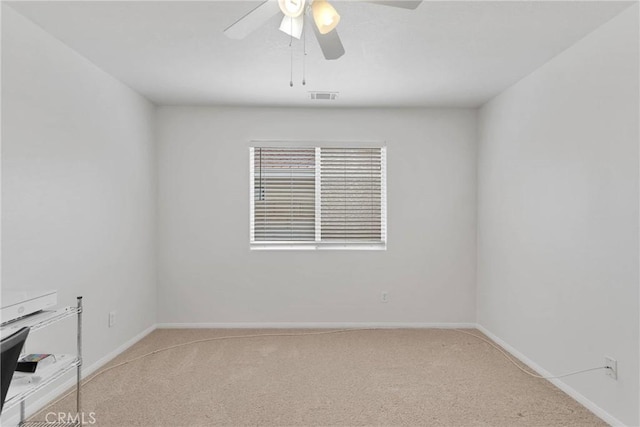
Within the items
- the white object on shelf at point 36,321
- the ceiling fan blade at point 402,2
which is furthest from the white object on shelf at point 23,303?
the ceiling fan blade at point 402,2

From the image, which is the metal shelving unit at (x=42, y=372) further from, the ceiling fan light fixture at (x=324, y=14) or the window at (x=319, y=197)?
the window at (x=319, y=197)

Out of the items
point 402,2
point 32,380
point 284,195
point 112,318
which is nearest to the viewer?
point 402,2

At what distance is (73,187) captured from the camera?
2773mm

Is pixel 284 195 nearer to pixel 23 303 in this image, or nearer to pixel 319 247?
pixel 319 247

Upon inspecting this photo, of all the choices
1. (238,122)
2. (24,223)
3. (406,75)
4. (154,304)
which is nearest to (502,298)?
(406,75)

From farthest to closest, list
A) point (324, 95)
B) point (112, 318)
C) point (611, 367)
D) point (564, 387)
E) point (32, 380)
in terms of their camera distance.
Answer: point (324, 95) → point (112, 318) → point (564, 387) → point (611, 367) → point (32, 380)

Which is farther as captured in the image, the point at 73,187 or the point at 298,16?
the point at 73,187

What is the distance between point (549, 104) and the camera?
2914 mm

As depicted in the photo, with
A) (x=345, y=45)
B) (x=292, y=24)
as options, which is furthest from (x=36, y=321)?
(x=345, y=45)

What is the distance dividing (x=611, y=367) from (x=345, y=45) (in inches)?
104

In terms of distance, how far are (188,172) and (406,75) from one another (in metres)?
2.51

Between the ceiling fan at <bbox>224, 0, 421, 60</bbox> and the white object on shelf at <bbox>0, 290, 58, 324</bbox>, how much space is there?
162 cm

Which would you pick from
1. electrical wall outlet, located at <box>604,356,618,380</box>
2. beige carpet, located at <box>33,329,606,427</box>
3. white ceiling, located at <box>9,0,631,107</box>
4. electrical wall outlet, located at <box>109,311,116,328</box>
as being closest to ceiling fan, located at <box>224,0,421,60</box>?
white ceiling, located at <box>9,0,631,107</box>

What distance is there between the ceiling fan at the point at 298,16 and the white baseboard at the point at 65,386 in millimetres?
2538
